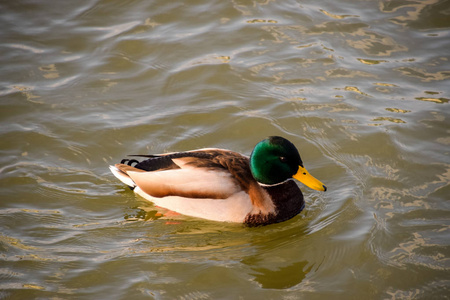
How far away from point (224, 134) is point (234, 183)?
1.58 m

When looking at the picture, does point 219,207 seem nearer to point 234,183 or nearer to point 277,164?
point 234,183

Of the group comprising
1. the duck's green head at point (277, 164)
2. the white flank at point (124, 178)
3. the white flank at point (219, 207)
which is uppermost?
the duck's green head at point (277, 164)

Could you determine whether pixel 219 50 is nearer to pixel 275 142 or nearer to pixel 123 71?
pixel 123 71

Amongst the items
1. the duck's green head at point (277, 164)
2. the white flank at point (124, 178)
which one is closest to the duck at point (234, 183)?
the duck's green head at point (277, 164)

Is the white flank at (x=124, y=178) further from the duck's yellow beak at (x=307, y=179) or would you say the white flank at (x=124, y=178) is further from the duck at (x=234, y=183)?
the duck's yellow beak at (x=307, y=179)

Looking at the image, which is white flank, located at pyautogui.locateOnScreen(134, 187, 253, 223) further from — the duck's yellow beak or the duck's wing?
the duck's yellow beak

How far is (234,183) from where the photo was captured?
6199 millimetres

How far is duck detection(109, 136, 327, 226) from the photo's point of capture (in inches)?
242

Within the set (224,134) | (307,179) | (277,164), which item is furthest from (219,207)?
(224,134)

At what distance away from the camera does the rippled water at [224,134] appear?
5496 millimetres

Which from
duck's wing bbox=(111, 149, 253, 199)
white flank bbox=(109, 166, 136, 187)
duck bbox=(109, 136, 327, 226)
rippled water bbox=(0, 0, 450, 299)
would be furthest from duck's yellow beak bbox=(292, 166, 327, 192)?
white flank bbox=(109, 166, 136, 187)

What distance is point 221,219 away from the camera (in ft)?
20.4

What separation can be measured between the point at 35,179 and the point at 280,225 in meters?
3.07

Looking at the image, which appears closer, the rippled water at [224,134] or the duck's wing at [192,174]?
the rippled water at [224,134]
